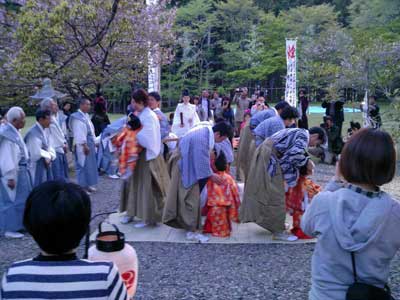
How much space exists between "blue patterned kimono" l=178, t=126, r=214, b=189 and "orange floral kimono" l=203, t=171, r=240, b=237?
0.29m

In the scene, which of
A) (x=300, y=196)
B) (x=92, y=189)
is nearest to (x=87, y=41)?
(x=92, y=189)

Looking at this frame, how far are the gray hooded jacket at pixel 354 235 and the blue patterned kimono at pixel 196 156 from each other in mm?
3519

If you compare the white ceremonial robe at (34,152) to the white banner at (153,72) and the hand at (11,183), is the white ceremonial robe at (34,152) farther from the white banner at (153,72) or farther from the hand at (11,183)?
the white banner at (153,72)

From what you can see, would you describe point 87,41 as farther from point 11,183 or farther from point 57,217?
point 57,217

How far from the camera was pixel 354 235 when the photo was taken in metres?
1.88

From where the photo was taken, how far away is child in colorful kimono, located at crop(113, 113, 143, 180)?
19.5ft

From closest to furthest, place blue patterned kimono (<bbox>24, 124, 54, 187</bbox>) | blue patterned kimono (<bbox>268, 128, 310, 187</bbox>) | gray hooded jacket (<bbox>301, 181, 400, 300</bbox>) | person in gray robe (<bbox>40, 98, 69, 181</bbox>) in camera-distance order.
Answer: gray hooded jacket (<bbox>301, 181, 400, 300</bbox>)
blue patterned kimono (<bbox>268, 128, 310, 187</bbox>)
blue patterned kimono (<bbox>24, 124, 54, 187</bbox>)
person in gray robe (<bbox>40, 98, 69, 181</bbox>)

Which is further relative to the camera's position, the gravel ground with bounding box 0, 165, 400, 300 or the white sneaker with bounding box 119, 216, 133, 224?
the white sneaker with bounding box 119, 216, 133, 224

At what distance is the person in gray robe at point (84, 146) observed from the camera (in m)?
8.15

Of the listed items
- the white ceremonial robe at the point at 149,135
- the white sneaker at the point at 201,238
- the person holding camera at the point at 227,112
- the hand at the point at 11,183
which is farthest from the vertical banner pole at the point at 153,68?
the white sneaker at the point at 201,238

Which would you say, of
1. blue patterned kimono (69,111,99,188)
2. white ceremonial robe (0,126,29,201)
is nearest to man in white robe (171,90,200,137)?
blue patterned kimono (69,111,99,188)

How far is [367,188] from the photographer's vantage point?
1941mm

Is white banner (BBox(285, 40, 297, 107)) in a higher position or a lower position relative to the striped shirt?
higher

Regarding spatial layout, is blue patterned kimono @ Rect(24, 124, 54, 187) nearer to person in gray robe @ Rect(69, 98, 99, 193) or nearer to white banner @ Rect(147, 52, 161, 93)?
person in gray robe @ Rect(69, 98, 99, 193)
